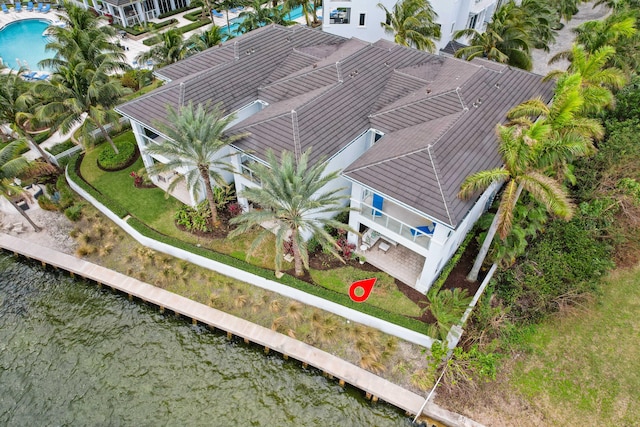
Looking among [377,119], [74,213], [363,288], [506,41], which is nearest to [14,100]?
[74,213]

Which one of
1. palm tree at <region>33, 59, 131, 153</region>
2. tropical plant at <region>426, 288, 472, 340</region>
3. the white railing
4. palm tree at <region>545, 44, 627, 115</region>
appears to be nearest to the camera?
tropical plant at <region>426, 288, 472, 340</region>

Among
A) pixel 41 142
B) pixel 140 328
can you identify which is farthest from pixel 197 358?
pixel 41 142

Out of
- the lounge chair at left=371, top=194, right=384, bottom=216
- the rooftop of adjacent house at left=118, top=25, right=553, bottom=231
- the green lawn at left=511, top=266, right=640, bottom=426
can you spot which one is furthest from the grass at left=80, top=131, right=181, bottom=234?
the green lawn at left=511, top=266, right=640, bottom=426

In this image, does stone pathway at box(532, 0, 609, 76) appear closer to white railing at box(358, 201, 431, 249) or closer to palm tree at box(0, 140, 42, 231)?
white railing at box(358, 201, 431, 249)

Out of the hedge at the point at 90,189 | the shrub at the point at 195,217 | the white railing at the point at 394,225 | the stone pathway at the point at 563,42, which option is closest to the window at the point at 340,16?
the stone pathway at the point at 563,42

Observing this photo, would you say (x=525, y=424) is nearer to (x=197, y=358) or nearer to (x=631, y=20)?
(x=197, y=358)

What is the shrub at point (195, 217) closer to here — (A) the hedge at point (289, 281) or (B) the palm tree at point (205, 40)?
(A) the hedge at point (289, 281)
